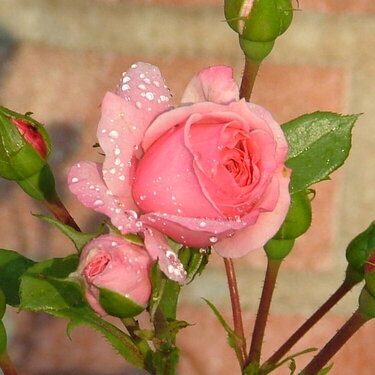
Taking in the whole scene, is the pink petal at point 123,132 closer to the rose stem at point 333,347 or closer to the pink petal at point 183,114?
the pink petal at point 183,114

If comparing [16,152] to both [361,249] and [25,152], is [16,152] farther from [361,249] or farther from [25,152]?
[361,249]

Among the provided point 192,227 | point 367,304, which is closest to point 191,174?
point 192,227

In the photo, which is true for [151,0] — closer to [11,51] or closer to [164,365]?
[11,51]

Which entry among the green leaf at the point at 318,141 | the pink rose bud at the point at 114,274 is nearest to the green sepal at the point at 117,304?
the pink rose bud at the point at 114,274

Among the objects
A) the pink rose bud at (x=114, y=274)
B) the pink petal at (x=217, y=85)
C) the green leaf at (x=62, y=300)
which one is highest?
the pink petal at (x=217, y=85)

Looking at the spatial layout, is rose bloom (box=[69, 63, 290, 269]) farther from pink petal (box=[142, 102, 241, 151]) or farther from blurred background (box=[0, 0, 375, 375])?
blurred background (box=[0, 0, 375, 375])
